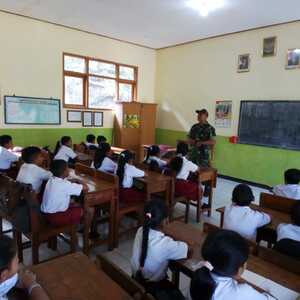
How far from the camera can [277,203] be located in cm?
236

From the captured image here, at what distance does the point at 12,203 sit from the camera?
2271 millimetres

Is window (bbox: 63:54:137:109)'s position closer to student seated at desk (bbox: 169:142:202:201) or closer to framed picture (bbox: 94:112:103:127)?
framed picture (bbox: 94:112:103:127)

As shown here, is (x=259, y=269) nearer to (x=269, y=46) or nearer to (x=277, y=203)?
(x=277, y=203)

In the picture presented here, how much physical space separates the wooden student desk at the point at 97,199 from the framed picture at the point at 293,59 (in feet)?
13.0

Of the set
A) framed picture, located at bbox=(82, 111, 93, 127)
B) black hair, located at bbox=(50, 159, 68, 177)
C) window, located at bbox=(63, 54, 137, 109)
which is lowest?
black hair, located at bbox=(50, 159, 68, 177)

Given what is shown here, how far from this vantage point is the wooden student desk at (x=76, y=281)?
3.63 ft

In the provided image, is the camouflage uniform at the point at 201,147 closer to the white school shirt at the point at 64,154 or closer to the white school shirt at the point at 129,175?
the white school shirt at the point at 129,175

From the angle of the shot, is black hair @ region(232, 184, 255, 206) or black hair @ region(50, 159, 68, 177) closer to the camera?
black hair @ region(232, 184, 255, 206)

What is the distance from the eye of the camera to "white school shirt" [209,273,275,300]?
108 centimetres

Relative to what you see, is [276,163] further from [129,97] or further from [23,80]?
[23,80]

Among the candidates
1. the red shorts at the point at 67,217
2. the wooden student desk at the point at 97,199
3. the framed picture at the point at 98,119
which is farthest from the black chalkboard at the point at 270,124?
the red shorts at the point at 67,217

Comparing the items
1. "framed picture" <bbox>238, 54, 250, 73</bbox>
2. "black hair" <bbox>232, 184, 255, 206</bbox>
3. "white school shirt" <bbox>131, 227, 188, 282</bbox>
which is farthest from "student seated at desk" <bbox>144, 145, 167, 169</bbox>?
"framed picture" <bbox>238, 54, 250, 73</bbox>

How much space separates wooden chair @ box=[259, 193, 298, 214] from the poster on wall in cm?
368

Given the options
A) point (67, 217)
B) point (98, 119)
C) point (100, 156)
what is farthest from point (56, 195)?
point (98, 119)
